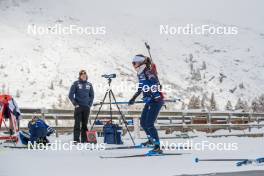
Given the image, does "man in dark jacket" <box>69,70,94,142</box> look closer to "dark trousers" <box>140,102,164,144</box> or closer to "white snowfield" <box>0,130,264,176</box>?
"white snowfield" <box>0,130,264,176</box>

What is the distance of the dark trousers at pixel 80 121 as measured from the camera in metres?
12.5

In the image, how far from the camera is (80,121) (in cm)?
1267

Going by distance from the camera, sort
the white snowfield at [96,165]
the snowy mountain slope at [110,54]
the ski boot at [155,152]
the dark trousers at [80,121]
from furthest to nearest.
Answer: the snowy mountain slope at [110,54] → the dark trousers at [80,121] → the ski boot at [155,152] → the white snowfield at [96,165]

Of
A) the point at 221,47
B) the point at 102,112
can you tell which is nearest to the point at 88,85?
the point at 102,112

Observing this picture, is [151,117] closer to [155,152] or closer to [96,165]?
[155,152]

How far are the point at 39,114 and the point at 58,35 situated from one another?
112m

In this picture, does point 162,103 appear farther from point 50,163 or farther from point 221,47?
point 221,47

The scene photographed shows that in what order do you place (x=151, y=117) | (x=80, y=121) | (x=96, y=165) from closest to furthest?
(x=96, y=165) < (x=151, y=117) < (x=80, y=121)

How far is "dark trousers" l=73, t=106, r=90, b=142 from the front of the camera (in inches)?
491

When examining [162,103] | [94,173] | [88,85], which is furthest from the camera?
[88,85]

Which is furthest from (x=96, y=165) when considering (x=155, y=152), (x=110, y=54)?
(x=110, y=54)

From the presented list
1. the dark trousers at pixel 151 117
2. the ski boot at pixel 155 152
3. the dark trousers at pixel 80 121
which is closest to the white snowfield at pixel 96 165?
the ski boot at pixel 155 152

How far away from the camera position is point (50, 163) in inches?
306

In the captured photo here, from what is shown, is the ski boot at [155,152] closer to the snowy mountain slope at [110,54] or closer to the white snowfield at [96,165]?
the white snowfield at [96,165]
